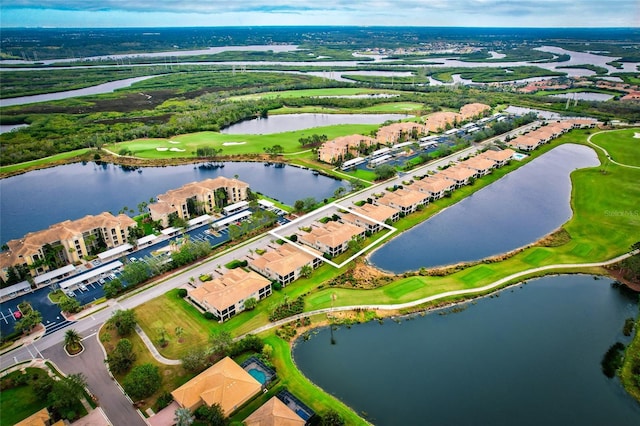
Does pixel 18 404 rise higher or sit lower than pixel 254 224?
lower

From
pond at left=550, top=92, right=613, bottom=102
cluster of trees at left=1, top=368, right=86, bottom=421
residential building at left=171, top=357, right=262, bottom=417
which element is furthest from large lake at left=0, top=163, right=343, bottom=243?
pond at left=550, top=92, right=613, bottom=102

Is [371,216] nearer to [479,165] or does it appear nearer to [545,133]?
[479,165]

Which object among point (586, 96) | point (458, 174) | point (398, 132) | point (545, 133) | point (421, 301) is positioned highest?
point (586, 96)

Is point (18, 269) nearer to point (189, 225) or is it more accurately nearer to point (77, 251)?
point (77, 251)

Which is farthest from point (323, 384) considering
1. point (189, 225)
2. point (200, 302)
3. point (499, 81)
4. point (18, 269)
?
point (499, 81)

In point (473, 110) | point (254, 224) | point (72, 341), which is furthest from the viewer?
point (473, 110)

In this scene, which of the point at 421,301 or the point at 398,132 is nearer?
the point at 421,301

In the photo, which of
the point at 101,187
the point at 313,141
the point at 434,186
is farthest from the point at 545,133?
the point at 101,187
